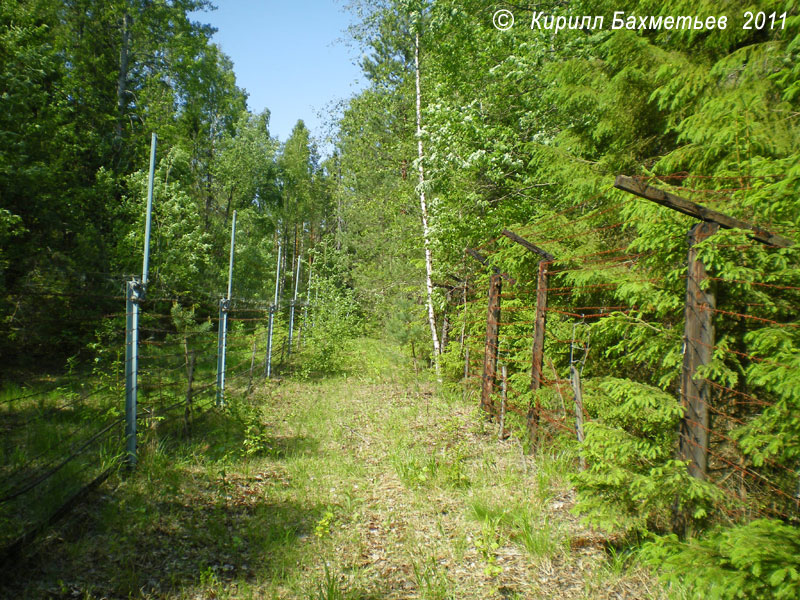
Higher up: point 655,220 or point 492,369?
point 655,220

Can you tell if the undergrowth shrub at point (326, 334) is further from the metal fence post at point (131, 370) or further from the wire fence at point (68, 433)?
the metal fence post at point (131, 370)

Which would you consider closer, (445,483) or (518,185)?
(445,483)

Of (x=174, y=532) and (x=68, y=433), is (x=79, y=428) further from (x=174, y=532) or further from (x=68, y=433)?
(x=174, y=532)

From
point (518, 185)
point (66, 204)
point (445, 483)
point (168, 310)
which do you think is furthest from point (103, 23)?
point (445, 483)

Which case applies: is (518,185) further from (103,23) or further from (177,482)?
(103,23)

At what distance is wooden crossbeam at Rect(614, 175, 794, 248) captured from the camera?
279 centimetres

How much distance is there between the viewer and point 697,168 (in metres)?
4.29

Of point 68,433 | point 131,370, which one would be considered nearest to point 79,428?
point 68,433

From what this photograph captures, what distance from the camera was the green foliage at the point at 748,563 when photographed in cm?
188

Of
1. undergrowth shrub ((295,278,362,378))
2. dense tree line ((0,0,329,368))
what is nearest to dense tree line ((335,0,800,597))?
undergrowth shrub ((295,278,362,378))

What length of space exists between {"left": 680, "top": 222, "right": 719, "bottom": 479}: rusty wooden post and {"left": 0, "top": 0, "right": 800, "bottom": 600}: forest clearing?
2 cm

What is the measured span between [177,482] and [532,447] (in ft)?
13.8

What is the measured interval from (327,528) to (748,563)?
3.11 m

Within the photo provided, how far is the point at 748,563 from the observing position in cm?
205
